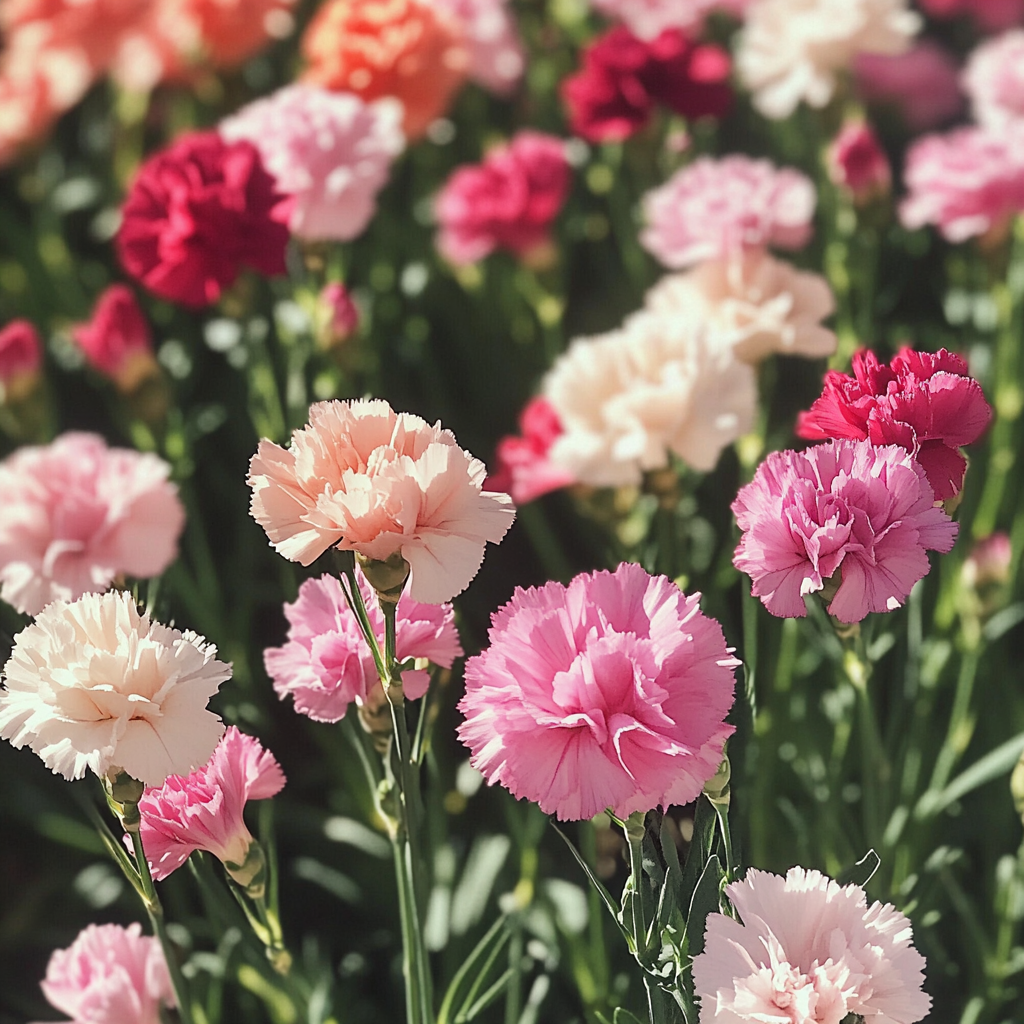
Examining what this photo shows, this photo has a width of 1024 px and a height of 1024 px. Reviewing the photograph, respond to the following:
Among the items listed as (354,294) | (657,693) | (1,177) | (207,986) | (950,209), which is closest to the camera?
(657,693)

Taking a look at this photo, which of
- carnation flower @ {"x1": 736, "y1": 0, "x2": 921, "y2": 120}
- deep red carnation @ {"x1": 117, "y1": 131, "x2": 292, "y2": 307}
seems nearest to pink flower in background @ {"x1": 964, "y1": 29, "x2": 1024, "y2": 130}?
carnation flower @ {"x1": 736, "y1": 0, "x2": 921, "y2": 120}

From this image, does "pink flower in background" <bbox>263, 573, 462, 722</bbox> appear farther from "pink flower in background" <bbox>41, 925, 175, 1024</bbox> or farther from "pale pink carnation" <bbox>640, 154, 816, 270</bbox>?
"pale pink carnation" <bbox>640, 154, 816, 270</bbox>

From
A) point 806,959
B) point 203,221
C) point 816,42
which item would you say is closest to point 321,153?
point 203,221

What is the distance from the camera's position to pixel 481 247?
1065mm

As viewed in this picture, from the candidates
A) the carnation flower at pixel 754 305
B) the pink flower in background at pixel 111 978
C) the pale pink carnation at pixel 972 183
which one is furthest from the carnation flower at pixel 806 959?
the pale pink carnation at pixel 972 183

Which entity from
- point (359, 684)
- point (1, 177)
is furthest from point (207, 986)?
point (1, 177)

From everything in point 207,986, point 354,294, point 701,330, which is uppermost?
point 701,330

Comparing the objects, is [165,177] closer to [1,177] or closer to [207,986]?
[207,986]

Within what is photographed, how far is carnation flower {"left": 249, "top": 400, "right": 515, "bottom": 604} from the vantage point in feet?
1.34

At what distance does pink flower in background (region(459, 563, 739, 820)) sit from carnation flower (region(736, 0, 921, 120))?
2.58 feet

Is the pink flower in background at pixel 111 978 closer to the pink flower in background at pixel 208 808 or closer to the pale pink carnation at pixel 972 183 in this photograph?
the pink flower in background at pixel 208 808

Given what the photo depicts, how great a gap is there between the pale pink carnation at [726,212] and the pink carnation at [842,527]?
433 millimetres

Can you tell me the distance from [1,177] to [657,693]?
148 cm

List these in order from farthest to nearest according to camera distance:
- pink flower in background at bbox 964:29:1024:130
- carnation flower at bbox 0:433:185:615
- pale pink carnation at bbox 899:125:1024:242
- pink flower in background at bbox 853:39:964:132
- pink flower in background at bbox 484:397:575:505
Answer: pink flower in background at bbox 853:39:964:132
pink flower in background at bbox 964:29:1024:130
pale pink carnation at bbox 899:125:1024:242
pink flower in background at bbox 484:397:575:505
carnation flower at bbox 0:433:185:615
